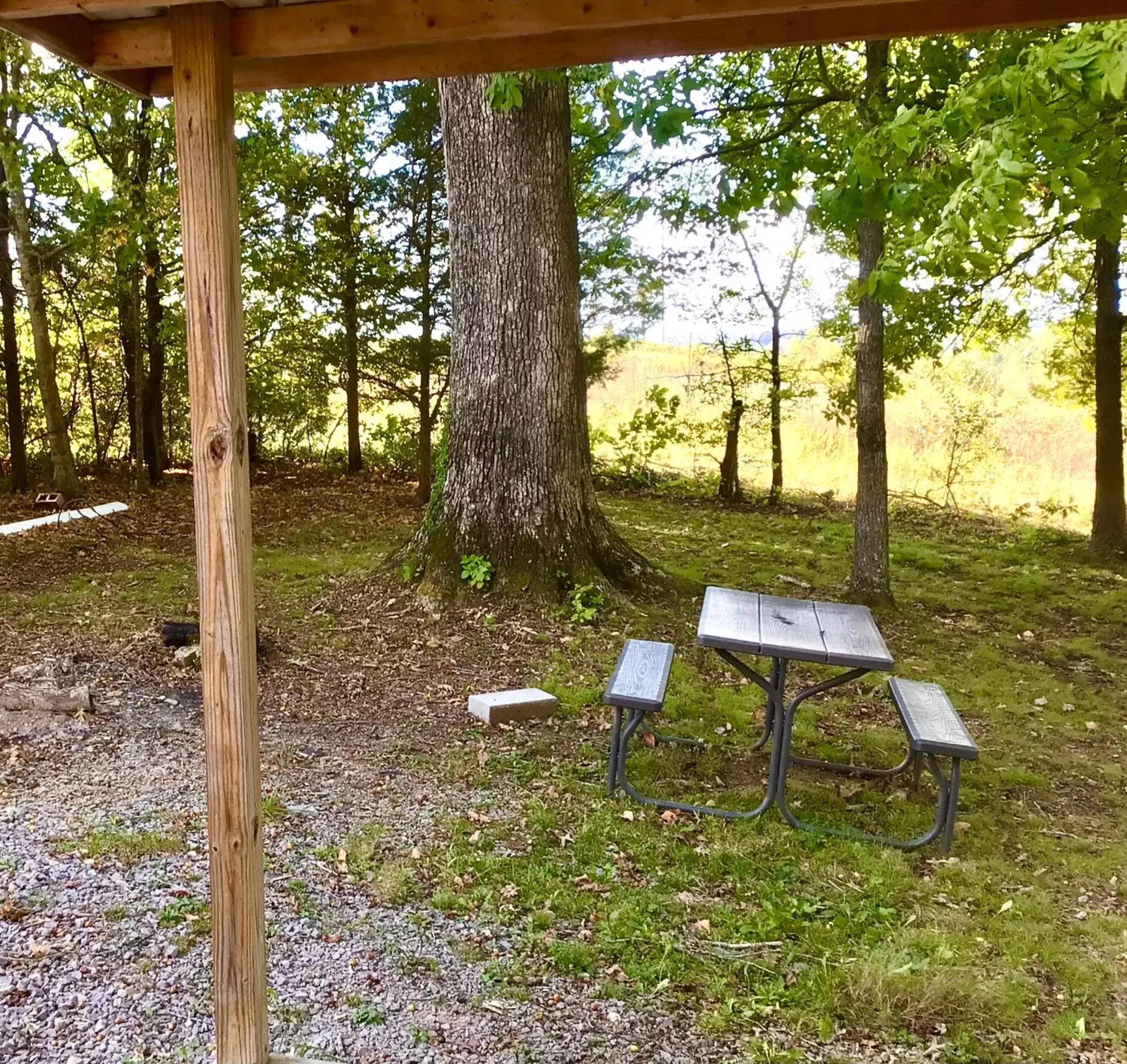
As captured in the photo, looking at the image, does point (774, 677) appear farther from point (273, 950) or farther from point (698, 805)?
point (273, 950)

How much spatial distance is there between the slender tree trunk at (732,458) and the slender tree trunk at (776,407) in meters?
0.41

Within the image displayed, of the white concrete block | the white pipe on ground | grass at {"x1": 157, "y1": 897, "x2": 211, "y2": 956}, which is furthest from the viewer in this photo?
the white pipe on ground

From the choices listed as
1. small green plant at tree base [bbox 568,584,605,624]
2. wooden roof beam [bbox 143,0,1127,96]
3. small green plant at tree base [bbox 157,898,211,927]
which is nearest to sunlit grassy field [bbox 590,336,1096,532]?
small green plant at tree base [bbox 568,584,605,624]

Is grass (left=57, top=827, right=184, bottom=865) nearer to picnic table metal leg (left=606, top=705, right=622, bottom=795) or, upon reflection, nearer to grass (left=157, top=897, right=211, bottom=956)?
grass (left=157, top=897, right=211, bottom=956)

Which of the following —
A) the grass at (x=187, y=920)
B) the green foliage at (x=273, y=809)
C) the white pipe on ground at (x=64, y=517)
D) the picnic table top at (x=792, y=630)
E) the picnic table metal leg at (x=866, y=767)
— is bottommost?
the picnic table metal leg at (x=866, y=767)

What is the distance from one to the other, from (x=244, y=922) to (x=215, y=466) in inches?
42.1

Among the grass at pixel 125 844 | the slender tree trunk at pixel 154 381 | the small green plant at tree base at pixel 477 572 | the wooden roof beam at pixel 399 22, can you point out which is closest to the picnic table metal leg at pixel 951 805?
the wooden roof beam at pixel 399 22

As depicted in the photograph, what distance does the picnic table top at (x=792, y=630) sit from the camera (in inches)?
138

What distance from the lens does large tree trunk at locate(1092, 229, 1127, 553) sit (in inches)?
344

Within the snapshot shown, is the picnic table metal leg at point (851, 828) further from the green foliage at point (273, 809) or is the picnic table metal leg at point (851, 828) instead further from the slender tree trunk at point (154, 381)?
the slender tree trunk at point (154, 381)

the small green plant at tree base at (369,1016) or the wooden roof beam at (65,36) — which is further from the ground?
the wooden roof beam at (65,36)

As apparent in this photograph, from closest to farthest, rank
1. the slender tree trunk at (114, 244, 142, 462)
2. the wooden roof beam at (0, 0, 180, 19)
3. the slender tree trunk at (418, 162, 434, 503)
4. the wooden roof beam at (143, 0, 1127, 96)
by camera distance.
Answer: the wooden roof beam at (0, 0, 180, 19), the wooden roof beam at (143, 0, 1127, 96), the slender tree trunk at (114, 244, 142, 462), the slender tree trunk at (418, 162, 434, 503)

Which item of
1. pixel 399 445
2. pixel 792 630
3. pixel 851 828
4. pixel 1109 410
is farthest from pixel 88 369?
pixel 1109 410

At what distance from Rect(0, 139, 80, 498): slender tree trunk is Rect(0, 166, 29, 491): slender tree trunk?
1.47 ft
